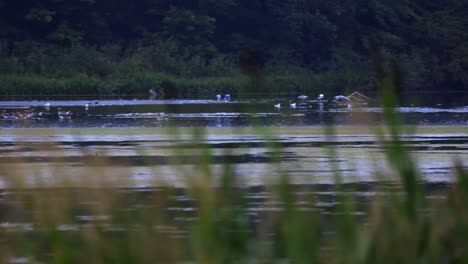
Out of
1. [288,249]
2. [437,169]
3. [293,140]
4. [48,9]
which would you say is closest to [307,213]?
[288,249]

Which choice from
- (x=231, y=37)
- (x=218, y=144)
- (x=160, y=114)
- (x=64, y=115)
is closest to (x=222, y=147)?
(x=218, y=144)

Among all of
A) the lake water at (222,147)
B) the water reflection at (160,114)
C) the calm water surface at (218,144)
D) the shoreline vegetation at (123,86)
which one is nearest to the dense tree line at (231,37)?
the shoreline vegetation at (123,86)

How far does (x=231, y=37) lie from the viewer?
4378 centimetres

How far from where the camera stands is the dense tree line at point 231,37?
133 ft

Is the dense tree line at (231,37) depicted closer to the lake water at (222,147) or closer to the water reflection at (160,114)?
the water reflection at (160,114)

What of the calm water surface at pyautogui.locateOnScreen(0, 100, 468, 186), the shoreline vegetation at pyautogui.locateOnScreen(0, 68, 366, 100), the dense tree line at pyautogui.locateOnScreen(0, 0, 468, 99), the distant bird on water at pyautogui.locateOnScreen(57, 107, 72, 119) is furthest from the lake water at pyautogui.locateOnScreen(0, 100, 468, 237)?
the dense tree line at pyautogui.locateOnScreen(0, 0, 468, 99)

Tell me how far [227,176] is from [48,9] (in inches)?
1519

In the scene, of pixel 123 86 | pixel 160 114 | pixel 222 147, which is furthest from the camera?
pixel 123 86

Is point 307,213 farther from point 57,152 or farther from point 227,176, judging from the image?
point 57,152

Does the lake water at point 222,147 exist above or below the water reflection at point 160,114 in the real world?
above

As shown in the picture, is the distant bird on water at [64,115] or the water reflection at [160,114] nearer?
the water reflection at [160,114]

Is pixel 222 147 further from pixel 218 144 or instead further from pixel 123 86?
pixel 123 86

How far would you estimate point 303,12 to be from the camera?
147ft

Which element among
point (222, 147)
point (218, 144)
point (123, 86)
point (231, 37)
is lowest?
point (123, 86)
